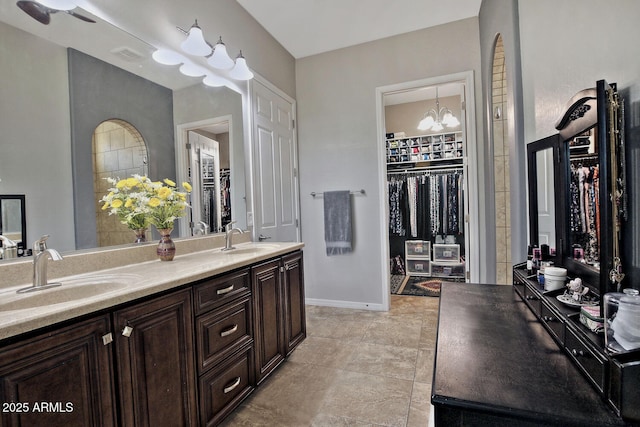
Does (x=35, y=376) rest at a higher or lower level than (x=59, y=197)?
lower

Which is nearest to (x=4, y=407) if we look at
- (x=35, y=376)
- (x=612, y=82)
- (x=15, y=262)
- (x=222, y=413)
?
(x=35, y=376)

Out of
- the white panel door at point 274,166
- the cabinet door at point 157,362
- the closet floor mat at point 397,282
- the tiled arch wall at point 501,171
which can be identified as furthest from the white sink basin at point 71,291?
the closet floor mat at point 397,282

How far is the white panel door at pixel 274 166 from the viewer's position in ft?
9.27

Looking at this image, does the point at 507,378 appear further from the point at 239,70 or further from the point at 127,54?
the point at 239,70

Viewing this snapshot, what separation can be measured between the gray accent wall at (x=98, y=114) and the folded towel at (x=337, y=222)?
176 cm

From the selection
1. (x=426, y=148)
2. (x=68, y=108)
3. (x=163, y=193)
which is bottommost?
(x=163, y=193)

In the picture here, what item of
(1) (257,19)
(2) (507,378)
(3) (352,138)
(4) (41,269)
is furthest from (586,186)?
(1) (257,19)

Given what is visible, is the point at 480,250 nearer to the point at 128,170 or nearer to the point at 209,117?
the point at 209,117

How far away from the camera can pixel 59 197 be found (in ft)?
A: 4.80

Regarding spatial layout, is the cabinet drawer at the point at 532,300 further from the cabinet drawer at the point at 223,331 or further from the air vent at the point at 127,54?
the air vent at the point at 127,54

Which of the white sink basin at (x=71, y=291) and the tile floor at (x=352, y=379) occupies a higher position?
the white sink basin at (x=71, y=291)

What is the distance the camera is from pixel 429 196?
457cm

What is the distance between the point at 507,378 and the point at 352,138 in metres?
2.86

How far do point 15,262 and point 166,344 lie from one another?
714mm
